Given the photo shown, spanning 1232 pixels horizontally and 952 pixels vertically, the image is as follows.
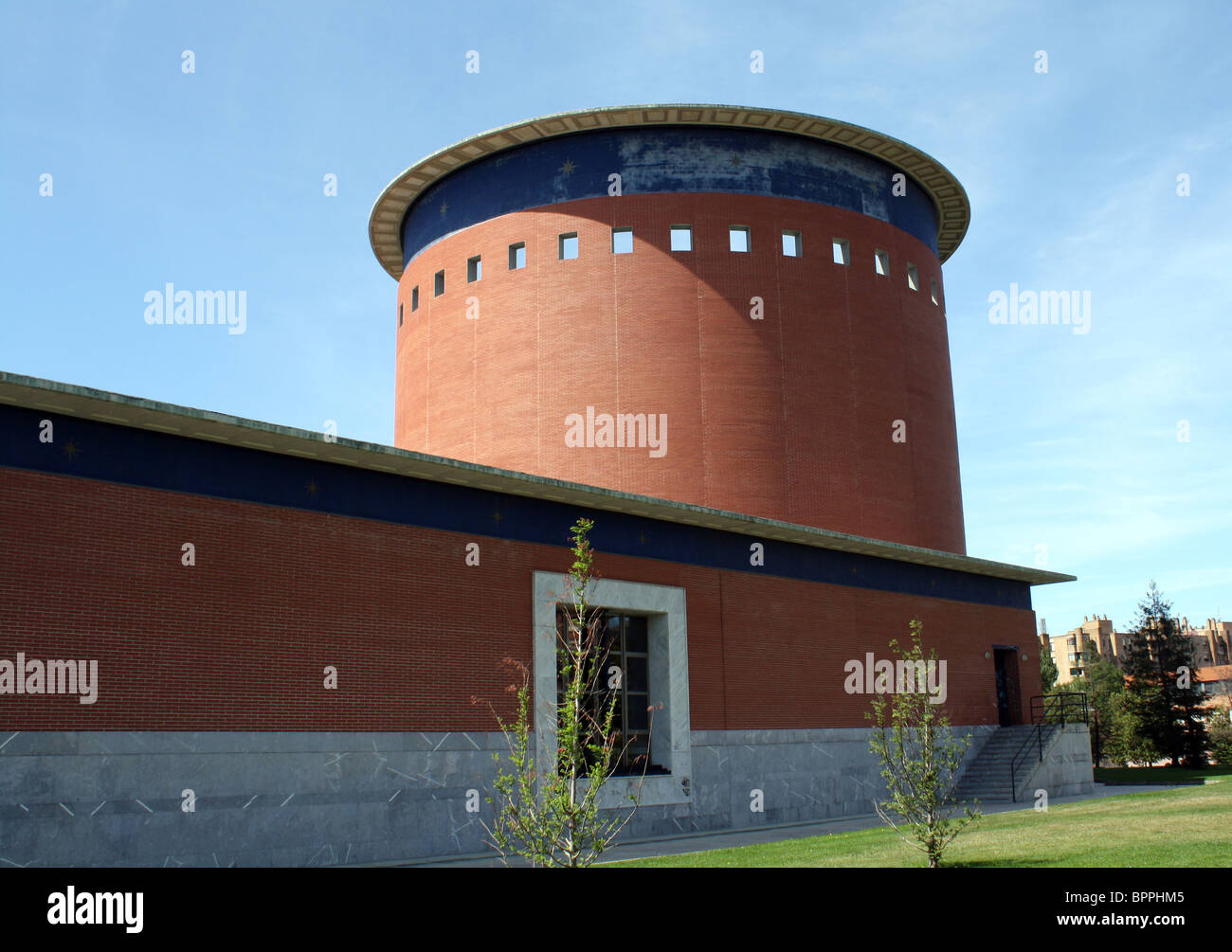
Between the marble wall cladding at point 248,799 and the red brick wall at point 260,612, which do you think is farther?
the red brick wall at point 260,612

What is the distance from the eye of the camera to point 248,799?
14570mm

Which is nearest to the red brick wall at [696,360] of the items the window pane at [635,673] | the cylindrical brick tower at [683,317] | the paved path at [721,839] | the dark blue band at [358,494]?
the cylindrical brick tower at [683,317]

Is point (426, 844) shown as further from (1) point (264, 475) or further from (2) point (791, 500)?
(2) point (791, 500)

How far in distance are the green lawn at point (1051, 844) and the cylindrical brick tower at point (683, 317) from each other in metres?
10.1

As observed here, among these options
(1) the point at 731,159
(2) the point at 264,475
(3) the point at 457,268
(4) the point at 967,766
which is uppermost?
(1) the point at 731,159

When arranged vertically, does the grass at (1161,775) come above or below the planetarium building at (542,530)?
below

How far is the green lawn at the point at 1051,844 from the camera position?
527 inches

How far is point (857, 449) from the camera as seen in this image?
2886cm

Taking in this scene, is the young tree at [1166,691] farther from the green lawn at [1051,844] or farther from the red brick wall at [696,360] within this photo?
the green lawn at [1051,844]

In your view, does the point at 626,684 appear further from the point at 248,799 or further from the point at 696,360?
the point at 696,360
